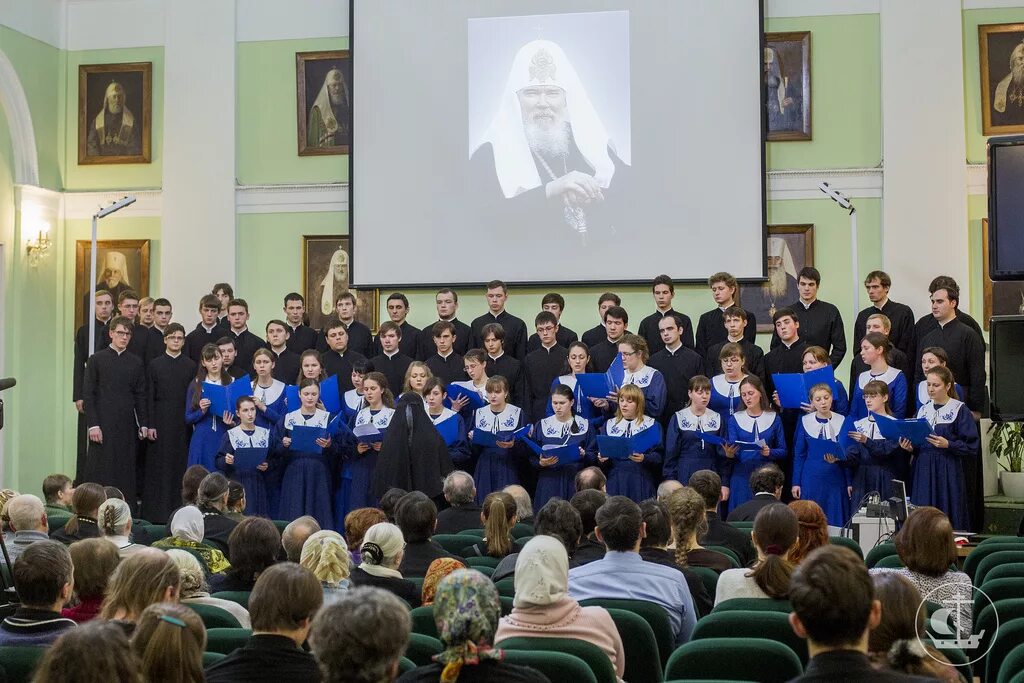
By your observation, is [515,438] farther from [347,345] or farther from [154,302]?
[154,302]

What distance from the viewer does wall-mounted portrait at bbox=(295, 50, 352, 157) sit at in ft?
45.4

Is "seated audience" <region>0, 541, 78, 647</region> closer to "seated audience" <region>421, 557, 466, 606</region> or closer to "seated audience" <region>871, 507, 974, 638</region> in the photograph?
"seated audience" <region>421, 557, 466, 606</region>

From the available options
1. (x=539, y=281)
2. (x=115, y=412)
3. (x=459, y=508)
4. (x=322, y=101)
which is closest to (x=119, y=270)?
(x=322, y=101)

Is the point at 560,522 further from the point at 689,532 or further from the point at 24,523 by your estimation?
the point at 24,523

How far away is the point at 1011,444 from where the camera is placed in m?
11.1

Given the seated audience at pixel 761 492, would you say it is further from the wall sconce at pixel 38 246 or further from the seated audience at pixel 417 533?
the wall sconce at pixel 38 246

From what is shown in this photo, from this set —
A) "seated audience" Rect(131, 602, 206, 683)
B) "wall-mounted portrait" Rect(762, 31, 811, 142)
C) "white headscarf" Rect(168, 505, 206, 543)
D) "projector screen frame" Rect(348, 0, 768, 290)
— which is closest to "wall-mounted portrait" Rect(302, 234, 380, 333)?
"projector screen frame" Rect(348, 0, 768, 290)

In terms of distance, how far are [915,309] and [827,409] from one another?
134 inches

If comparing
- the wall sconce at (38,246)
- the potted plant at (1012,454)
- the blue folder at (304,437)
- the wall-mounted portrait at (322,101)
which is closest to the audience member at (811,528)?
the blue folder at (304,437)

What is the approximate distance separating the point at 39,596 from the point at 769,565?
2.46 meters

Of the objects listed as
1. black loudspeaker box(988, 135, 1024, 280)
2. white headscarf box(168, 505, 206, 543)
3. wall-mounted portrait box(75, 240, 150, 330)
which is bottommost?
white headscarf box(168, 505, 206, 543)

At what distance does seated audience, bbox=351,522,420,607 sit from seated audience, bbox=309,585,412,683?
2163mm

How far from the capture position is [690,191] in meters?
12.8

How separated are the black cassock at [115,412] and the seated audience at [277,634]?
27.6 ft
